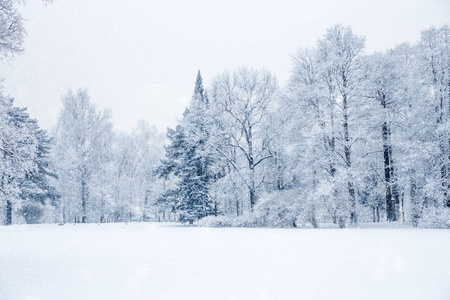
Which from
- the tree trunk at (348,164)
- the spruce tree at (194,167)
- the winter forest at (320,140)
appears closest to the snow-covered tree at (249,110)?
the winter forest at (320,140)

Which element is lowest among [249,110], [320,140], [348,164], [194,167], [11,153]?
[348,164]


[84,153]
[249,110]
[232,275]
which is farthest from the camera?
[84,153]

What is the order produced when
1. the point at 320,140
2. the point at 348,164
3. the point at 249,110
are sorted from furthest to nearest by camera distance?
the point at 249,110, the point at 320,140, the point at 348,164

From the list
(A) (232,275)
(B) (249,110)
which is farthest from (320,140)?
(A) (232,275)

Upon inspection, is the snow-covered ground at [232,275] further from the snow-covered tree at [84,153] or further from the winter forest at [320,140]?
the snow-covered tree at [84,153]

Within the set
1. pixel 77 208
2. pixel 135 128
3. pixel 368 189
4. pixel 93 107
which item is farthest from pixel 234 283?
pixel 135 128

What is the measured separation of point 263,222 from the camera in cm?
2797

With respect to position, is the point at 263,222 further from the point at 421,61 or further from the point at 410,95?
the point at 421,61

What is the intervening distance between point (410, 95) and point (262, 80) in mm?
12022

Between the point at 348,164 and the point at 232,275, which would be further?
the point at 348,164

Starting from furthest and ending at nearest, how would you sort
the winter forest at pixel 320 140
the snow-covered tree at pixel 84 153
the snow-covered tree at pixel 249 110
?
1. the snow-covered tree at pixel 84 153
2. the snow-covered tree at pixel 249 110
3. the winter forest at pixel 320 140

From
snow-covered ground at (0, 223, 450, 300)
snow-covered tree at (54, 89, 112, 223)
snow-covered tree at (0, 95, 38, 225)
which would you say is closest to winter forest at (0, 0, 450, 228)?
snow-covered tree at (0, 95, 38, 225)

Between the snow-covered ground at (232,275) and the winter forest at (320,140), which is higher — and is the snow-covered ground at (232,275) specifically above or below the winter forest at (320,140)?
below

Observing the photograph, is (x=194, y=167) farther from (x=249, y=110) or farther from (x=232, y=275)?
(x=232, y=275)
